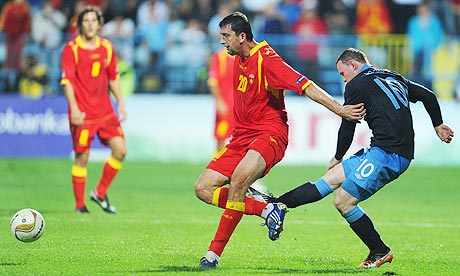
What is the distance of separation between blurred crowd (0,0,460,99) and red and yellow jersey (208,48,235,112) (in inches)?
211

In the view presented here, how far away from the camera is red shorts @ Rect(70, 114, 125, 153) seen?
12.6 metres

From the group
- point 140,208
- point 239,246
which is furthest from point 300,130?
point 239,246

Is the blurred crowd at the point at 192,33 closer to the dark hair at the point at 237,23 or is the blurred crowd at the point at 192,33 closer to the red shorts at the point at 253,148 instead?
the red shorts at the point at 253,148

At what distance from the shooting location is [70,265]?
8.38 m

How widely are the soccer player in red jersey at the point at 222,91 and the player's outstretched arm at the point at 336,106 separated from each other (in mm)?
7820

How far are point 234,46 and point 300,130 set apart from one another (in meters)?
12.3

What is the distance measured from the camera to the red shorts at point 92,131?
41.5 feet

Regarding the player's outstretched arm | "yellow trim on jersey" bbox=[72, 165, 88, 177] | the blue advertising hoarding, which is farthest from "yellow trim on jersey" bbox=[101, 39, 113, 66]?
the blue advertising hoarding

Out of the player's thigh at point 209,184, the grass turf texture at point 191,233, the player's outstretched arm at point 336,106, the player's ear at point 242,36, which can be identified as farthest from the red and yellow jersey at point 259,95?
the grass turf texture at point 191,233

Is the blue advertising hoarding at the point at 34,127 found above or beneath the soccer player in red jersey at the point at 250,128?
beneath

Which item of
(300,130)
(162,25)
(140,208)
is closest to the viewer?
(140,208)

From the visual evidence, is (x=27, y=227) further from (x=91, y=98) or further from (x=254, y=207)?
Answer: (x=91, y=98)

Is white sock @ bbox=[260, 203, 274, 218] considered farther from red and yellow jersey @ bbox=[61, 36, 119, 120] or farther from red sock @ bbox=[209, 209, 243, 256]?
red and yellow jersey @ bbox=[61, 36, 119, 120]

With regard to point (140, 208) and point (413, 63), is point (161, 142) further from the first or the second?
point (140, 208)
